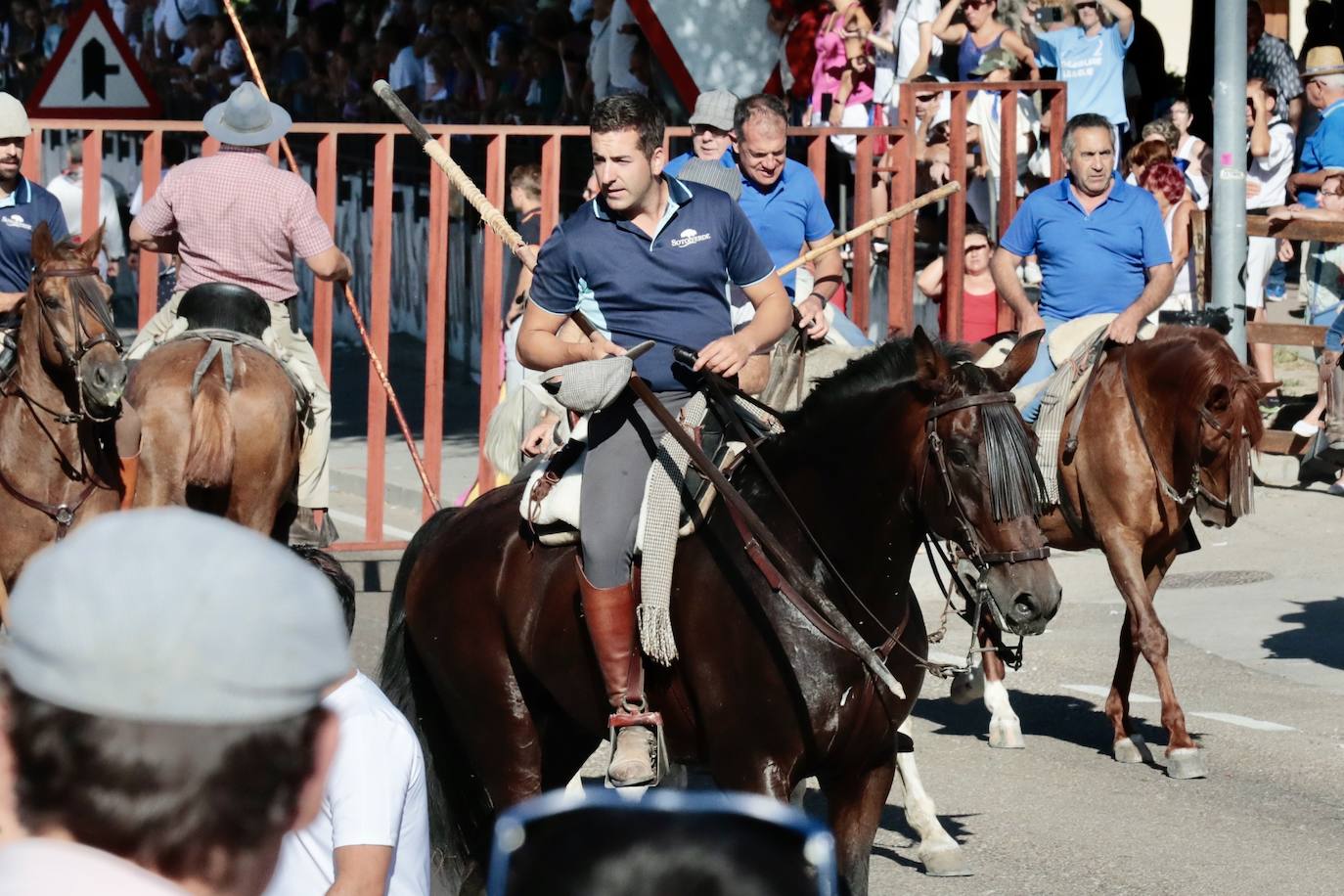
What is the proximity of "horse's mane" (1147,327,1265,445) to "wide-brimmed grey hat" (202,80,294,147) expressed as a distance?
4.50 m

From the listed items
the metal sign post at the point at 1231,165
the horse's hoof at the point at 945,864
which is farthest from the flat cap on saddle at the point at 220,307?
the metal sign post at the point at 1231,165

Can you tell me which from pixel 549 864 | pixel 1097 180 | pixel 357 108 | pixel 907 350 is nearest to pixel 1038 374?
pixel 1097 180

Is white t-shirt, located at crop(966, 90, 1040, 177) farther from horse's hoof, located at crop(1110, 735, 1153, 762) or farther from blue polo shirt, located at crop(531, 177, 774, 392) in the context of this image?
blue polo shirt, located at crop(531, 177, 774, 392)

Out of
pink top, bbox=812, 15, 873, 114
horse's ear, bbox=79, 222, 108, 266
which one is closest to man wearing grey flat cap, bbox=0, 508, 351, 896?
horse's ear, bbox=79, 222, 108, 266

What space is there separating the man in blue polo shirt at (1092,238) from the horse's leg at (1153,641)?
3.69 feet

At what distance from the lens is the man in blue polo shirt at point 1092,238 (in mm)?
10172

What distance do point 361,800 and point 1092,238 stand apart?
7296 millimetres

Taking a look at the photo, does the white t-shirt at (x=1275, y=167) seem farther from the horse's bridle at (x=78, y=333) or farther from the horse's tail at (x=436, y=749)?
the horse's tail at (x=436, y=749)

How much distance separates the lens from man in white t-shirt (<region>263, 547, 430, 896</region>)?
140 inches

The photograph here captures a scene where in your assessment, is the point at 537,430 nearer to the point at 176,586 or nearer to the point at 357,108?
the point at 176,586

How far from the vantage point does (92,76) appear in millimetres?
12047

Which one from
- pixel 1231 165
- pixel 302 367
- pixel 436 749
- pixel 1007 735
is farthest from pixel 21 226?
pixel 1231 165

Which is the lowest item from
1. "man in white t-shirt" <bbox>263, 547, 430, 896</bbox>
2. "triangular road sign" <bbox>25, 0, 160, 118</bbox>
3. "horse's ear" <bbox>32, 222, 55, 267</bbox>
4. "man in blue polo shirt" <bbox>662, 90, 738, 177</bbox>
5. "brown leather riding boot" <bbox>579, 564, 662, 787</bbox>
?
"brown leather riding boot" <bbox>579, 564, 662, 787</bbox>

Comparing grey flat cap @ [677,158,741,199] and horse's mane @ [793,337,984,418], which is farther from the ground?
grey flat cap @ [677,158,741,199]
